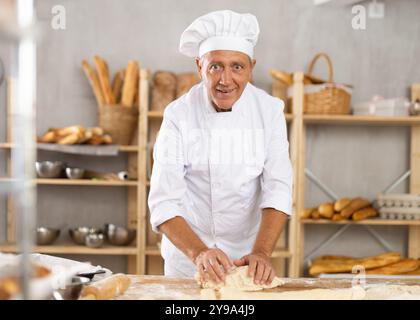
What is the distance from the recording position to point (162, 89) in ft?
4.09

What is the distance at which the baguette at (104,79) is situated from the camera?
111 centimetres

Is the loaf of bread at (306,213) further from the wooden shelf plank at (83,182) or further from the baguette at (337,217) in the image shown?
the wooden shelf plank at (83,182)

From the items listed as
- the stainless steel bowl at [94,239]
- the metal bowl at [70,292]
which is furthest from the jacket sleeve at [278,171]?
the metal bowl at [70,292]

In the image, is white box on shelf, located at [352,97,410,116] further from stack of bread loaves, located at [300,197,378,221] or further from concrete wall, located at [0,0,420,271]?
stack of bread loaves, located at [300,197,378,221]

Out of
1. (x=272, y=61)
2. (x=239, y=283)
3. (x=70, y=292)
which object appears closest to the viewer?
(x=70, y=292)

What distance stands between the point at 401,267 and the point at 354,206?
6.5 inches

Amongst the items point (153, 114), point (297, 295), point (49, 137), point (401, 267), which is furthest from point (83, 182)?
point (401, 267)

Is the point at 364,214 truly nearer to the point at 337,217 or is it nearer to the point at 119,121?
the point at 337,217

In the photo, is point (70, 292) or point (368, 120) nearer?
point (70, 292)

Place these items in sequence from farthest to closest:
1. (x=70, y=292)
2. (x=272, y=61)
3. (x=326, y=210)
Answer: (x=326, y=210), (x=272, y=61), (x=70, y=292)

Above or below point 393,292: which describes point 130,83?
above
